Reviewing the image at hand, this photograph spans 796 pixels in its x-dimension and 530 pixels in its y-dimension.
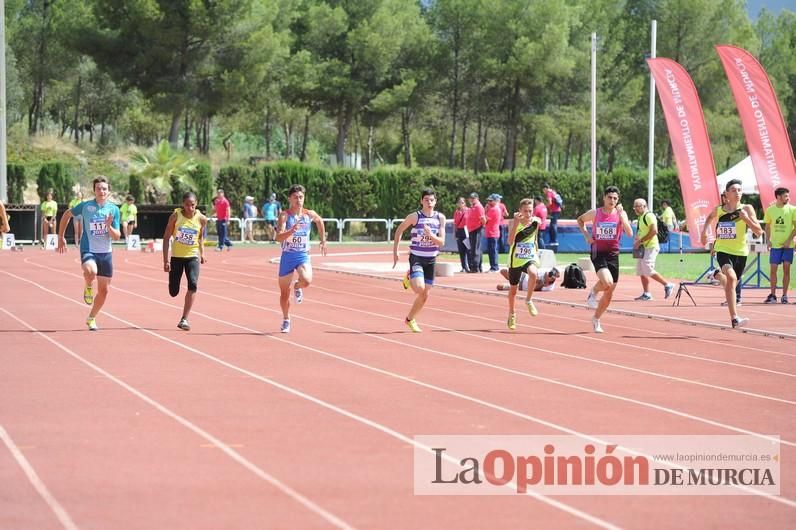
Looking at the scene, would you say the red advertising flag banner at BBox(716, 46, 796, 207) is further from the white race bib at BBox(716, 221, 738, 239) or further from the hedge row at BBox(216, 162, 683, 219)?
the hedge row at BBox(216, 162, 683, 219)

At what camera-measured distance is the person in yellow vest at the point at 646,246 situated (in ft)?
68.5

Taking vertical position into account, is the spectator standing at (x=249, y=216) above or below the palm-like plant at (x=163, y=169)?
below

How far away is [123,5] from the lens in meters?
61.4

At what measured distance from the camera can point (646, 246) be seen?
22.1 metres

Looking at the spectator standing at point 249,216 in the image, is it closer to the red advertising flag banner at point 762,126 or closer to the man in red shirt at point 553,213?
the man in red shirt at point 553,213

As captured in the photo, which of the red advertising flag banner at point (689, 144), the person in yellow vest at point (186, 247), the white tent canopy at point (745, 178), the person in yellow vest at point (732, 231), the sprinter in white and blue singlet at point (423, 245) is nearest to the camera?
the person in yellow vest at point (186, 247)

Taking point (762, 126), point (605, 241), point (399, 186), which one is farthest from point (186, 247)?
point (399, 186)

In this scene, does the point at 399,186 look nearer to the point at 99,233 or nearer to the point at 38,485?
the point at 99,233

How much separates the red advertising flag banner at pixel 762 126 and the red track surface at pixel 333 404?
344 cm

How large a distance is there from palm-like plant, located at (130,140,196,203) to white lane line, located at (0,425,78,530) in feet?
144

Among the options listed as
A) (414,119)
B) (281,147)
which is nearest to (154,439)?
(414,119)

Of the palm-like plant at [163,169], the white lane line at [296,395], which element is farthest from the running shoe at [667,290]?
the palm-like plant at [163,169]

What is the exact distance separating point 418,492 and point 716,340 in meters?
10.0

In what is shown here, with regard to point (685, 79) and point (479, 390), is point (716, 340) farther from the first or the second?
point (685, 79)
